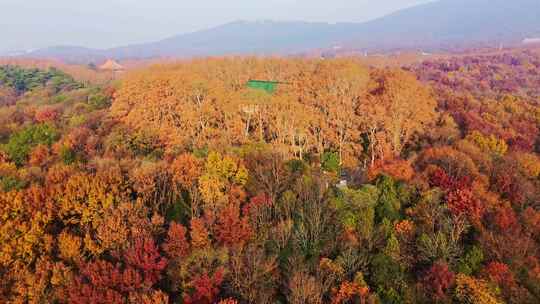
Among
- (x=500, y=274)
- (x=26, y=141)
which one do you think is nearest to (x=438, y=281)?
(x=500, y=274)

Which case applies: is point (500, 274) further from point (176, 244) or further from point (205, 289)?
point (176, 244)

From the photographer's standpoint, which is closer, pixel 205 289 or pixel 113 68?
pixel 205 289

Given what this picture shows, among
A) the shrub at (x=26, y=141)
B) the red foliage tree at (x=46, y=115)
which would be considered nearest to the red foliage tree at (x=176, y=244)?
the shrub at (x=26, y=141)

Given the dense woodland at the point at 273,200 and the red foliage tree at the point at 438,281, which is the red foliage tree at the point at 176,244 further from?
the red foliage tree at the point at 438,281

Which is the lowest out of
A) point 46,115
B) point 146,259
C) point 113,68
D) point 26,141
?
point 146,259

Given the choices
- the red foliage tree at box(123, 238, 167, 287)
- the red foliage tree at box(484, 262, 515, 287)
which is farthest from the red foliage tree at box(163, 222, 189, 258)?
the red foliage tree at box(484, 262, 515, 287)

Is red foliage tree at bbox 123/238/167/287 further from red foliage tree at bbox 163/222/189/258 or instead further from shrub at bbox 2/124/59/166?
shrub at bbox 2/124/59/166
